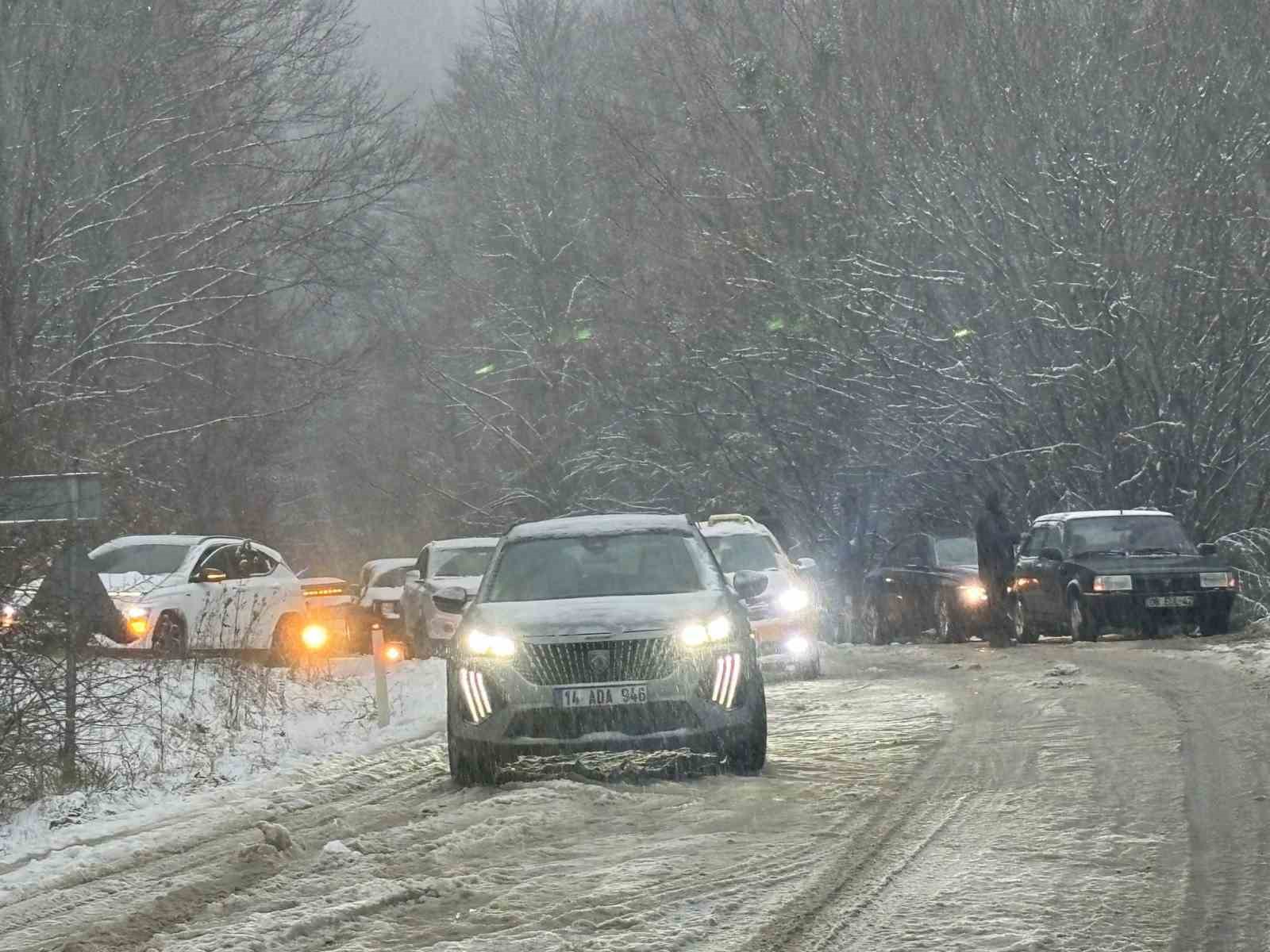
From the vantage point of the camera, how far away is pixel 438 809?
33.4 ft

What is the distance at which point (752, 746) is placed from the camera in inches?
436

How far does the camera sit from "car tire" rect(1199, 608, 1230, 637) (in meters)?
23.5

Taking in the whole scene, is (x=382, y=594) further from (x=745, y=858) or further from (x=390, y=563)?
(x=745, y=858)

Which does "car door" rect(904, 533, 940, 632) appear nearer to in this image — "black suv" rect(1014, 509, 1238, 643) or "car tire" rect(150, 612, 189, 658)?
"black suv" rect(1014, 509, 1238, 643)

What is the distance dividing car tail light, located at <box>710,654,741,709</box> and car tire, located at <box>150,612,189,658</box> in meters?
10.2

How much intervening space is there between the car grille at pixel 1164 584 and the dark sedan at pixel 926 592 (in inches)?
103

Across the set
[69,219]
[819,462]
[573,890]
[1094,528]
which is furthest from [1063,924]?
[819,462]

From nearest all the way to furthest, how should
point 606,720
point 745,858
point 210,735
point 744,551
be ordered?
point 745,858, point 606,720, point 210,735, point 744,551

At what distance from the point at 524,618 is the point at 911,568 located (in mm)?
17809

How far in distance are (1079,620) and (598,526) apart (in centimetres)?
1258

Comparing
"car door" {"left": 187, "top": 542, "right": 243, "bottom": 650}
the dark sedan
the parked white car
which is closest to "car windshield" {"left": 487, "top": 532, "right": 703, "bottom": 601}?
"car door" {"left": 187, "top": 542, "right": 243, "bottom": 650}

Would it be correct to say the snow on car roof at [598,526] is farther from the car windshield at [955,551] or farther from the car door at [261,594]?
the car windshield at [955,551]

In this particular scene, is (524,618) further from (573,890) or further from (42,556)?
(573,890)

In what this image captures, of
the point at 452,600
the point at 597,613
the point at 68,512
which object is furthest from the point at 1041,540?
the point at 68,512
